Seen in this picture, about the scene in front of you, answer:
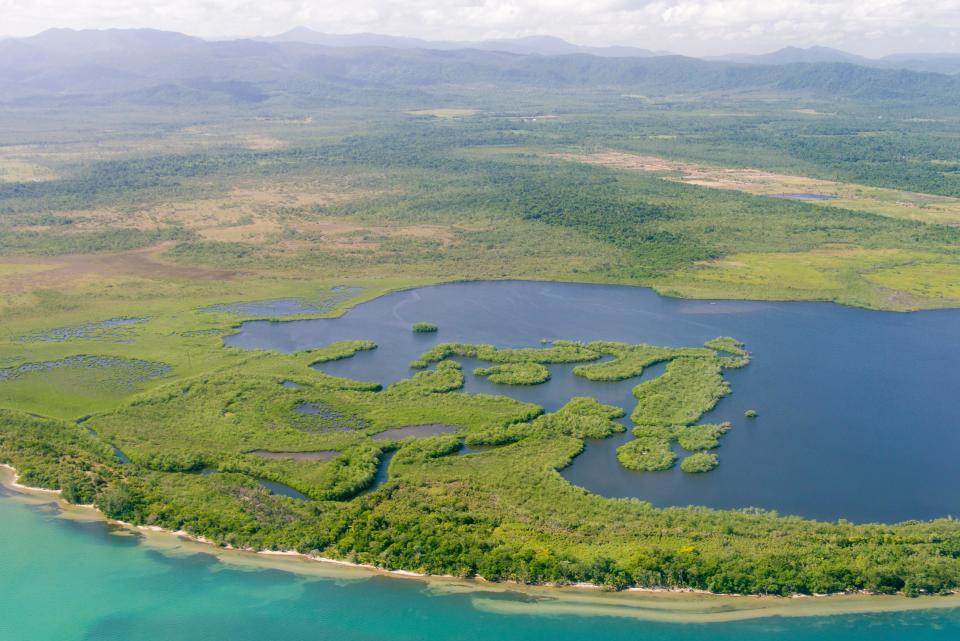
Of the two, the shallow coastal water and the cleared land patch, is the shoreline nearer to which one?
the shallow coastal water

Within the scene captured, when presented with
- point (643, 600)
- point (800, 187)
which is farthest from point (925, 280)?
point (643, 600)

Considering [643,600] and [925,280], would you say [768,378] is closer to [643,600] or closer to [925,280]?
[643,600]

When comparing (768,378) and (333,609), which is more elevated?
(768,378)

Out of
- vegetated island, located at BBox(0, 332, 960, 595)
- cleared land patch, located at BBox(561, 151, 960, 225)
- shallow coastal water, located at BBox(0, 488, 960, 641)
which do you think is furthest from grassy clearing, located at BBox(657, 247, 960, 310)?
shallow coastal water, located at BBox(0, 488, 960, 641)

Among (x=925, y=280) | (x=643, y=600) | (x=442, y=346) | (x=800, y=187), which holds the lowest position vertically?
(x=643, y=600)

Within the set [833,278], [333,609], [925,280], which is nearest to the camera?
[333,609]

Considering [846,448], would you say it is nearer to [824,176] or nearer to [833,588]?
[833,588]

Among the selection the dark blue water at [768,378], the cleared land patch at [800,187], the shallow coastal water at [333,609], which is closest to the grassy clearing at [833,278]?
the dark blue water at [768,378]
